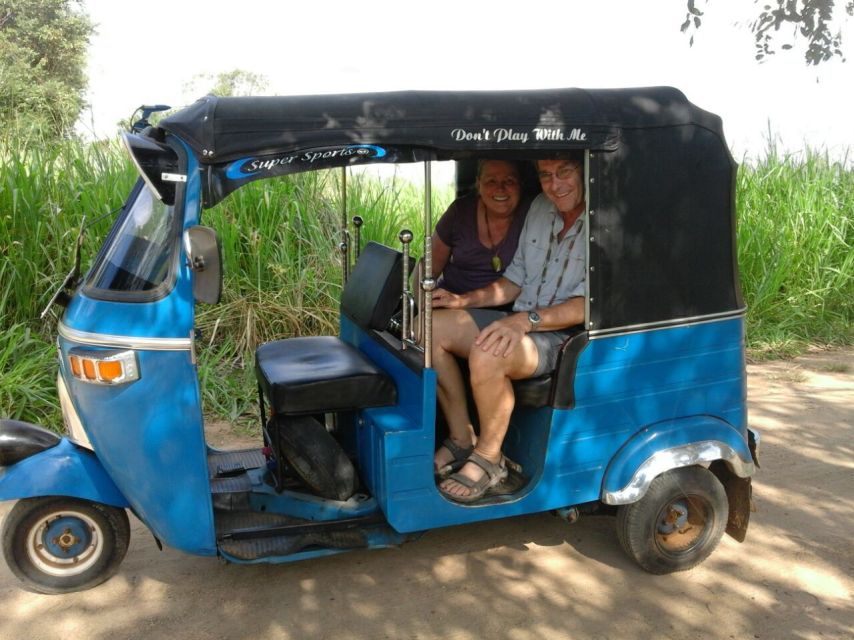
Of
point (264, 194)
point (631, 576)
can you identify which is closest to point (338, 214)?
point (264, 194)

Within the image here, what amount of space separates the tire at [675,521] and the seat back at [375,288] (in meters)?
1.32

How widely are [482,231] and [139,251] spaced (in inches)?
67.4

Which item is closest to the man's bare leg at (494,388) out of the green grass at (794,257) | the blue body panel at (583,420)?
the blue body panel at (583,420)

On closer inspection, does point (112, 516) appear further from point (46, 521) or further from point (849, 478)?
point (849, 478)

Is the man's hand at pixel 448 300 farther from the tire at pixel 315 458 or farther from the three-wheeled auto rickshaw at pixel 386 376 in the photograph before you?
the tire at pixel 315 458

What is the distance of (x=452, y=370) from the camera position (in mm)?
3576

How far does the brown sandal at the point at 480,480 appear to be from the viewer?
3.35 metres

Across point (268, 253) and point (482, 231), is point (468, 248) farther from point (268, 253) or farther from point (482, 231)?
point (268, 253)

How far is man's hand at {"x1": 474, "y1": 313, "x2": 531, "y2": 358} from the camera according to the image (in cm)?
331

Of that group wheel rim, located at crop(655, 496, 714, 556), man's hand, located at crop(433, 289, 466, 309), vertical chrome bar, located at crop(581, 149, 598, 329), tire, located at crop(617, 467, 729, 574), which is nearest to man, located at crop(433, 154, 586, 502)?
vertical chrome bar, located at crop(581, 149, 598, 329)

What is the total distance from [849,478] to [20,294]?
17.3 feet

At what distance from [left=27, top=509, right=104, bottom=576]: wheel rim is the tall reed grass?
199 centimetres

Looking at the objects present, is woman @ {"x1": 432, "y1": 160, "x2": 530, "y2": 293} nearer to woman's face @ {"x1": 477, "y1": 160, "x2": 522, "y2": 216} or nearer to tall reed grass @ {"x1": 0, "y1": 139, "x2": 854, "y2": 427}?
woman's face @ {"x1": 477, "y1": 160, "x2": 522, "y2": 216}

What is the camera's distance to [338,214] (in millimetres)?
6926
